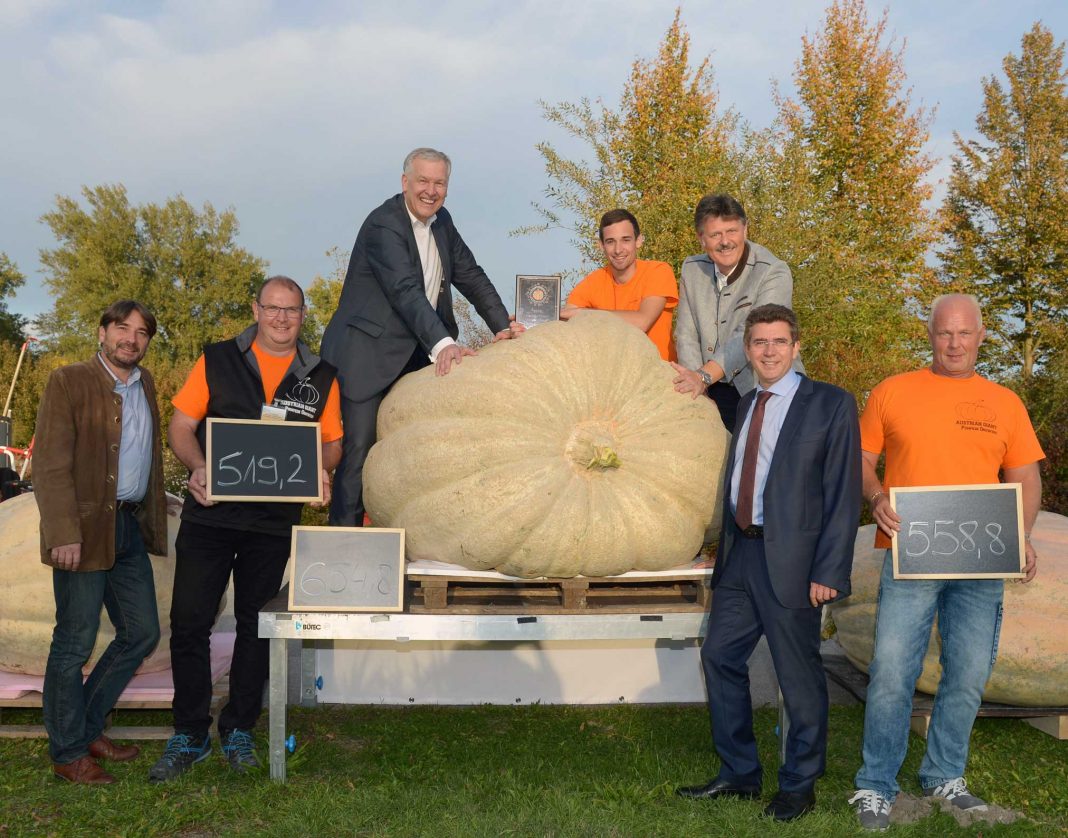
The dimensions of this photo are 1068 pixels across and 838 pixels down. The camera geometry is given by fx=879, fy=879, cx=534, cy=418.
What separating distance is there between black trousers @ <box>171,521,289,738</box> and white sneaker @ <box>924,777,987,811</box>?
319 centimetres

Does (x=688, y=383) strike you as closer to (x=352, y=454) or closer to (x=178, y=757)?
(x=352, y=454)

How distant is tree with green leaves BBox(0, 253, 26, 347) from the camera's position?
1516 inches

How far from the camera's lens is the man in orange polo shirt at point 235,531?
4156 mm

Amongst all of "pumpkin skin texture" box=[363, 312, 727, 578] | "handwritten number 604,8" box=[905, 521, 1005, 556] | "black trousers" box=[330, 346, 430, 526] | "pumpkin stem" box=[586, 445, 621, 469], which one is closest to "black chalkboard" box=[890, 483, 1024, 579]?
"handwritten number 604,8" box=[905, 521, 1005, 556]

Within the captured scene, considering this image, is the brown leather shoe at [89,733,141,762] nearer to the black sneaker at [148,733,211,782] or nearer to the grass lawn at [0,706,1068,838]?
the grass lawn at [0,706,1068,838]

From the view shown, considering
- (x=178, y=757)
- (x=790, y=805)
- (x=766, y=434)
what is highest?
(x=766, y=434)

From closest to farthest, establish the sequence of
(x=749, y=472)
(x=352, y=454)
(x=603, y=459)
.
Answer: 1. (x=749, y=472)
2. (x=603, y=459)
3. (x=352, y=454)

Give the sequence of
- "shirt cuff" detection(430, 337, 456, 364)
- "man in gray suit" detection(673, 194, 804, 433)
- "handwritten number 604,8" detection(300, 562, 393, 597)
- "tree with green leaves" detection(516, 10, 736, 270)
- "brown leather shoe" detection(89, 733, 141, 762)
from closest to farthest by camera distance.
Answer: "handwritten number 604,8" detection(300, 562, 393, 597) → "shirt cuff" detection(430, 337, 456, 364) → "brown leather shoe" detection(89, 733, 141, 762) → "man in gray suit" detection(673, 194, 804, 433) → "tree with green leaves" detection(516, 10, 736, 270)

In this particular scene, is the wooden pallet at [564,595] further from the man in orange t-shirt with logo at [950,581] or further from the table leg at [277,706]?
the man in orange t-shirt with logo at [950,581]

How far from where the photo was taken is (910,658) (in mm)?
3785

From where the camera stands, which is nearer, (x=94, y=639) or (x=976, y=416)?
(x=976, y=416)

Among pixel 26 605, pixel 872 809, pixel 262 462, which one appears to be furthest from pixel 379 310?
pixel 872 809

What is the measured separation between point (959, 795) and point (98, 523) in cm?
403

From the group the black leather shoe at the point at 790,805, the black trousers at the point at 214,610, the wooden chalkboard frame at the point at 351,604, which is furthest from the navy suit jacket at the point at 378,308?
the black leather shoe at the point at 790,805
